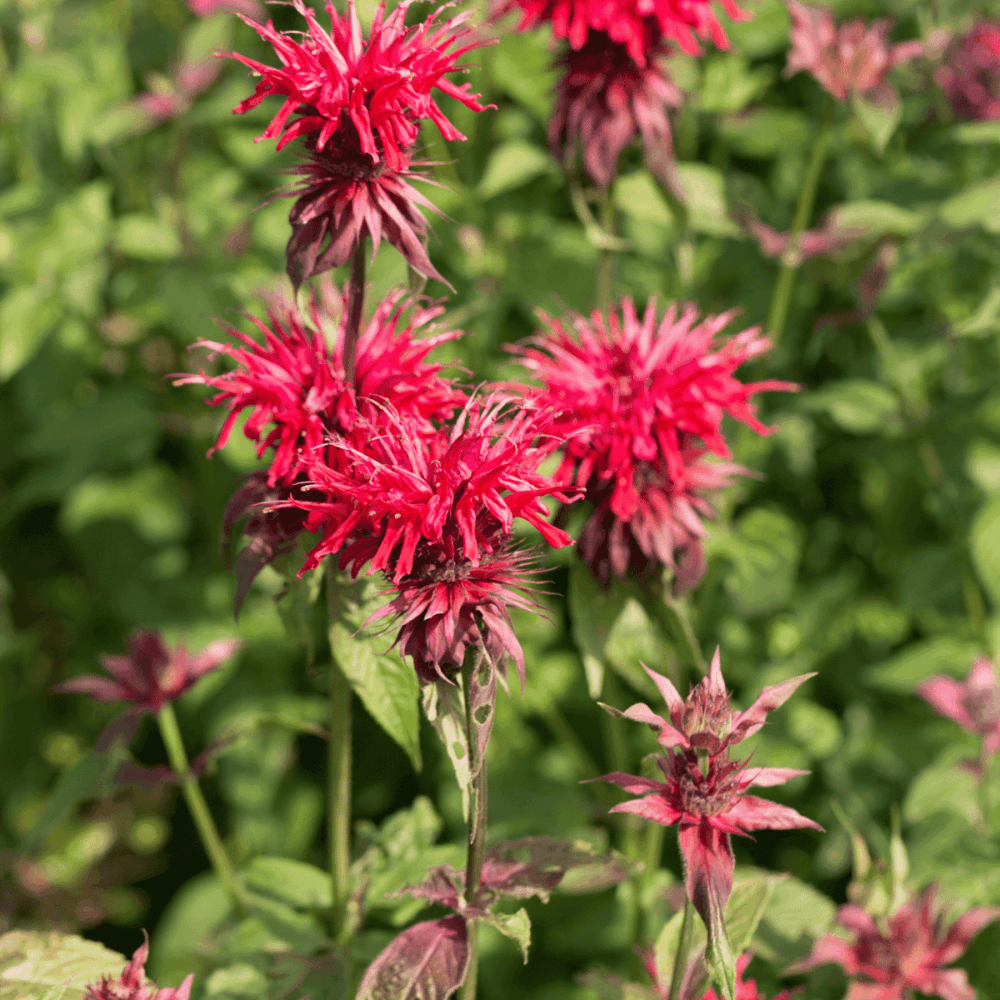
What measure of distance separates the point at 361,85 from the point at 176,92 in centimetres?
126


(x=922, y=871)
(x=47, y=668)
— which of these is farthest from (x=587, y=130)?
(x=47, y=668)

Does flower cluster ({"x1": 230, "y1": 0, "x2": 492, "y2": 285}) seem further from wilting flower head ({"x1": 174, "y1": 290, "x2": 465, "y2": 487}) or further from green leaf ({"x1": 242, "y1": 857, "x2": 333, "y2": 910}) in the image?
green leaf ({"x1": 242, "y1": 857, "x2": 333, "y2": 910})

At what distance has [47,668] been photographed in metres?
2.19

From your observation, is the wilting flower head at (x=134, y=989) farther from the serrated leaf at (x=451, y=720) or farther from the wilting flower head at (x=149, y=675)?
the wilting flower head at (x=149, y=675)

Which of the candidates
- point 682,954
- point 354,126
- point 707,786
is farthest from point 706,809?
Result: point 354,126

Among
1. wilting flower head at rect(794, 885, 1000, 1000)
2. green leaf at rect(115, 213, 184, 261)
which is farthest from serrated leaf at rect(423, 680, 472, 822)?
green leaf at rect(115, 213, 184, 261)

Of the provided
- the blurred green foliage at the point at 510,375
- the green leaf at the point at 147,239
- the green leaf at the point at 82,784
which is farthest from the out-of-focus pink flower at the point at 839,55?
the green leaf at the point at 82,784

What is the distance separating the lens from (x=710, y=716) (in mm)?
774

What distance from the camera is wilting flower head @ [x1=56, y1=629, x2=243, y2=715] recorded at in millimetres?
1279

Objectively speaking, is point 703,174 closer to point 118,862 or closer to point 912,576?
point 912,576

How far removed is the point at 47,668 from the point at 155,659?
104cm

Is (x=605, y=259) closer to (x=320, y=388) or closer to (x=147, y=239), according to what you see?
(x=320, y=388)

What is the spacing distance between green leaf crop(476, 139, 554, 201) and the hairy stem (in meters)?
0.78

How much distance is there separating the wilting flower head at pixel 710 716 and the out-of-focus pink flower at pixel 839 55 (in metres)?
0.97
